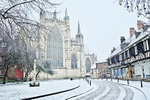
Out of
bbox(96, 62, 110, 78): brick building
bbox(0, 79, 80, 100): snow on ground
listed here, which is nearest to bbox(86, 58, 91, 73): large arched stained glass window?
bbox(96, 62, 110, 78): brick building

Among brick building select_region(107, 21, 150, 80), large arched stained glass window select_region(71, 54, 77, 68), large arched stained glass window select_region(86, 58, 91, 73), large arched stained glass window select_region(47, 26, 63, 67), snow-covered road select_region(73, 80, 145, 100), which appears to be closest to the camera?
snow-covered road select_region(73, 80, 145, 100)

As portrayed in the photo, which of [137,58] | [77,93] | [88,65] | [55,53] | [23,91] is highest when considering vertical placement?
[55,53]

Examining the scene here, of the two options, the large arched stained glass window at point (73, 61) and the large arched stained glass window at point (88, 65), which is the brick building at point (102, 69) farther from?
the large arched stained glass window at point (88, 65)

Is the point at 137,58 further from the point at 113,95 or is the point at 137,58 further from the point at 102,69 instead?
the point at 102,69

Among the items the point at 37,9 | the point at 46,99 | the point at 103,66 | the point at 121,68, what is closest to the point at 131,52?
the point at 121,68

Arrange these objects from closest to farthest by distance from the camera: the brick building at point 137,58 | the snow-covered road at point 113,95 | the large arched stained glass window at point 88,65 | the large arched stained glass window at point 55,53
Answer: the snow-covered road at point 113,95, the brick building at point 137,58, the large arched stained glass window at point 55,53, the large arched stained glass window at point 88,65

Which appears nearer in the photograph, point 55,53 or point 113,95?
point 113,95

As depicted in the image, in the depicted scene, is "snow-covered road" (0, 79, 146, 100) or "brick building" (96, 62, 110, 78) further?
"brick building" (96, 62, 110, 78)

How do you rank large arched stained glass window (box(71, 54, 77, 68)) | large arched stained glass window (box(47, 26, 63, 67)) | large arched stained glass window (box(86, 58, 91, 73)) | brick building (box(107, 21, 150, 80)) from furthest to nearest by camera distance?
large arched stained glass window (box(86, 58, 91, 73))
large arched stained glass window (box(71, 54, 77, 68))
large arched stained glass window (box(47, 26, 63, 67))
brick building (box(107, 21, 150, 80))

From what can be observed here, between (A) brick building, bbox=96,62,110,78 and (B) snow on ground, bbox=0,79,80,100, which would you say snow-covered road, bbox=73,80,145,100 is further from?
(A) brick building, bbox=96,62,110,78

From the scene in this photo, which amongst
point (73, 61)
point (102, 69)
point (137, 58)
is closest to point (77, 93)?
point (137, 58)

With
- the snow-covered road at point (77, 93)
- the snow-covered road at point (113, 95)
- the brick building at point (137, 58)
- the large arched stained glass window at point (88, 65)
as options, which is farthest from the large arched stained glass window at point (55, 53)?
the snow-covered road at point (113, 95)

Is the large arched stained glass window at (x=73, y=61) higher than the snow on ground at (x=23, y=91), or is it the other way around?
the large arched stained glass window at (x=73, y=61)

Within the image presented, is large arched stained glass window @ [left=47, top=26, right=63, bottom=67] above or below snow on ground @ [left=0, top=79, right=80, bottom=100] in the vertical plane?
above
